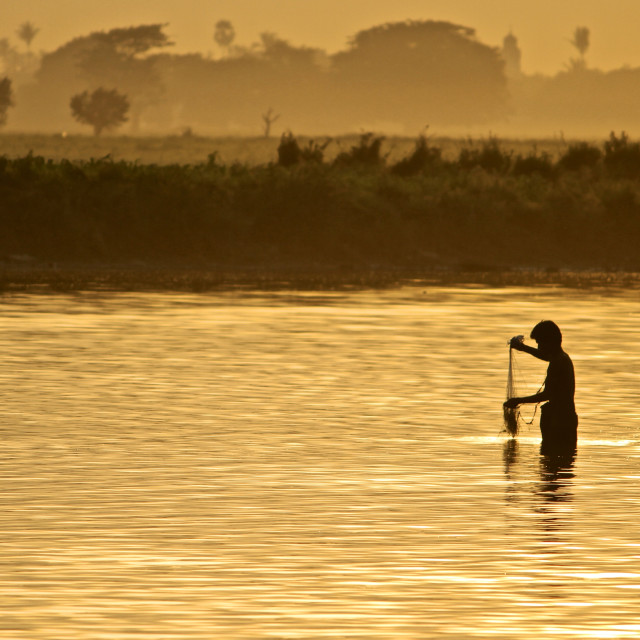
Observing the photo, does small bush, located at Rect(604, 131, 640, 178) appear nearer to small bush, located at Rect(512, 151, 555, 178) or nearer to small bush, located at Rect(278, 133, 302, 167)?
small bush, located at Rect(512, 151, 555, 178)

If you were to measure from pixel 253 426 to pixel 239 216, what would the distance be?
42700 millimetres

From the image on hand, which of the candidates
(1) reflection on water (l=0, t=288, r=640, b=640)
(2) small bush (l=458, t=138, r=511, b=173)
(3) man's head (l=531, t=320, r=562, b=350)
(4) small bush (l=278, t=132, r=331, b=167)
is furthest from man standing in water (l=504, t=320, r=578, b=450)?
(2) small bush (l=458, t=138, r=511, b=173)

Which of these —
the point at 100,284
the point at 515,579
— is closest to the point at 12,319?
the point at 100,284

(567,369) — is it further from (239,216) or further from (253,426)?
(239,216)

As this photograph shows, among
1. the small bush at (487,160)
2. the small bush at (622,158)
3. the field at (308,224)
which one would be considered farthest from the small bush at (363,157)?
the small bush at (622,158)

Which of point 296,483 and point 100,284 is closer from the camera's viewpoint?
point 296,483

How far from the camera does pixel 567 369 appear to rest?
16516 millimetres

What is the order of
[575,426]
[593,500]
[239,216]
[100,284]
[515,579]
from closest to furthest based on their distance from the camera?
[515,579] → [593,500] → [575,426] → [100,284] → [239,216]

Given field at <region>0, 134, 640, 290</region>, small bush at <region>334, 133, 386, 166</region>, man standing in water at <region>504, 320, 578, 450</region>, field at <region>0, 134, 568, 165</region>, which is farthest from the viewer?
field at <region>0, 134, 568, 165</region>

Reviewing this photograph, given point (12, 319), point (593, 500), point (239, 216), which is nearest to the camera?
point (593, 500)

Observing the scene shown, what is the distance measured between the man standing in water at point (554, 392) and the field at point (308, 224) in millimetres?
38681

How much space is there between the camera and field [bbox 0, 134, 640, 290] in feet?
194

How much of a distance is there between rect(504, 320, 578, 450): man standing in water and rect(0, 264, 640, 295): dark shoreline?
1220 inches

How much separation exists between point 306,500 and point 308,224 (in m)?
48.2
